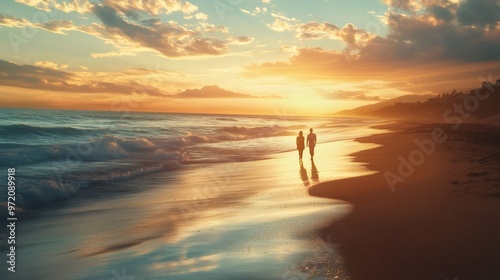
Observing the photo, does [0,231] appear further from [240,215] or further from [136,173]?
[136,173]

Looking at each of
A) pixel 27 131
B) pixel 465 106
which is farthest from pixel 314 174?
pixel 465 106

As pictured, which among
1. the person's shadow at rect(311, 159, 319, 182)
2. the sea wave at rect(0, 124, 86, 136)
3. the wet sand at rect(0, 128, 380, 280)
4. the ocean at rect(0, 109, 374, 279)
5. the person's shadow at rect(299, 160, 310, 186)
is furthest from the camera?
the sea wave at rect(0, 124, 86, 136)

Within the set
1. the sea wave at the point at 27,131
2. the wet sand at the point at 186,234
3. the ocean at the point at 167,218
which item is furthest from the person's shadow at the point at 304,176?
the sea wave at the point at 27,131

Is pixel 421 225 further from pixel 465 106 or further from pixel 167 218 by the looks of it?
pixel 465 106

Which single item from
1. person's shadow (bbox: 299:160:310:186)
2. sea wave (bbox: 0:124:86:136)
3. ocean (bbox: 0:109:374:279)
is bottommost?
person's shadow (bbox: 299:160:310:186)

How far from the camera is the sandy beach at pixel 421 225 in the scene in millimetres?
5184

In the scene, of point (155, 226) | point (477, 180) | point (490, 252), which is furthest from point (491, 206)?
point (155, 226)

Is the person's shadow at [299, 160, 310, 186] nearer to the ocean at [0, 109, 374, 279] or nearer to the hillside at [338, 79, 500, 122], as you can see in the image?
the ocean at [0, 109, 374, 279]

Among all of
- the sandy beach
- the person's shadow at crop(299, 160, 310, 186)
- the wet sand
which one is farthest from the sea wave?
the sandy beach

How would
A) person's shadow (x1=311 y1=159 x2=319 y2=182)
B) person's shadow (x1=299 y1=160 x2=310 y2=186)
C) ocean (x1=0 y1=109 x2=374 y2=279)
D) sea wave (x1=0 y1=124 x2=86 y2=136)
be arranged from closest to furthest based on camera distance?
ocean (x1=0 y1=109 x2=374 y2=279) → person's shadow (x1=299 y1=160 x2=310 y2=186) → person's shadow (x1=311 y1=159 x2=319 y2=182) → sea wave (x1=0 y1=124 x2=86 y2=136)

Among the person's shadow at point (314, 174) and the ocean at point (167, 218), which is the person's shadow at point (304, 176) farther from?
the person's shadow at point (314, 174)

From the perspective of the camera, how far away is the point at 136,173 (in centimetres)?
1881

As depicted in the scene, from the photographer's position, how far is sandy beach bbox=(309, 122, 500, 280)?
5184mm

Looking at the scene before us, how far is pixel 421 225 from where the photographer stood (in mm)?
7027
